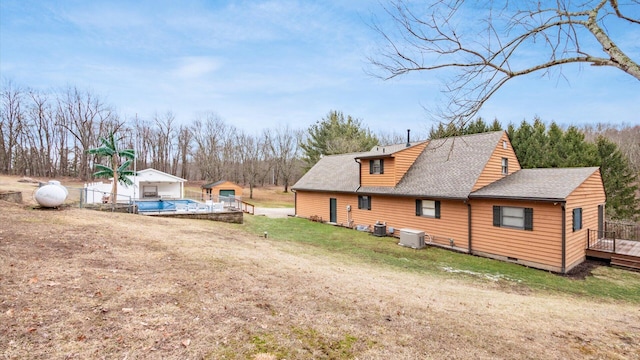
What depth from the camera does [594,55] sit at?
413 cm

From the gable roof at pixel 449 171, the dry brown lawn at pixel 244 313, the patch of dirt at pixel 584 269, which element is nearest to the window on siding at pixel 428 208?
the gable roof at pixel 449 171

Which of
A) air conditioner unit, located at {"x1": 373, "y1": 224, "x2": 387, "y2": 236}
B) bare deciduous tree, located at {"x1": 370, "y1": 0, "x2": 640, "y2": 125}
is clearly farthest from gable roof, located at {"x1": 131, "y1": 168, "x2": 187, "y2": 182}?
bare deciduous tree, located at {"x1": 370, "y1": 0, "x2": 640, "y2": 125}

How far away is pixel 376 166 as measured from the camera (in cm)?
1795

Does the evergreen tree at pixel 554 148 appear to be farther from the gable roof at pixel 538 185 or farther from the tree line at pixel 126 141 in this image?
the tree line at pixel 126 141

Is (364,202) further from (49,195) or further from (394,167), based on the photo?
(49,195)

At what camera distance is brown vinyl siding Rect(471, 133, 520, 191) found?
45.2ft

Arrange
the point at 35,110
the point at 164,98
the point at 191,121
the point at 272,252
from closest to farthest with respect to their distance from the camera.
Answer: the point at 272,252
the point at 35,110
the point at 164,98
the point at 191,121

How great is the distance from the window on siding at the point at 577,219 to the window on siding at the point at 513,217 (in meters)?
1.68

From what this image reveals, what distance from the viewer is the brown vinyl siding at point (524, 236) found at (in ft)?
35.7

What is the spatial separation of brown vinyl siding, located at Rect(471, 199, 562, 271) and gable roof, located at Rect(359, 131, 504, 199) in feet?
3.93

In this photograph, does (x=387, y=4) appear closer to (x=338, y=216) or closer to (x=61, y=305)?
(x=61, y=305)

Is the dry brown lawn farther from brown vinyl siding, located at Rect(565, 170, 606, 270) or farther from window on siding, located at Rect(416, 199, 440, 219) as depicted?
window on siding, located at Rect(416, 199, 440, 219)

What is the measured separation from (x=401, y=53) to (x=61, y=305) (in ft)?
20.4

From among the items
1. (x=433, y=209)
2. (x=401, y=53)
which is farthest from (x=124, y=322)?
(x=433, y=209)
